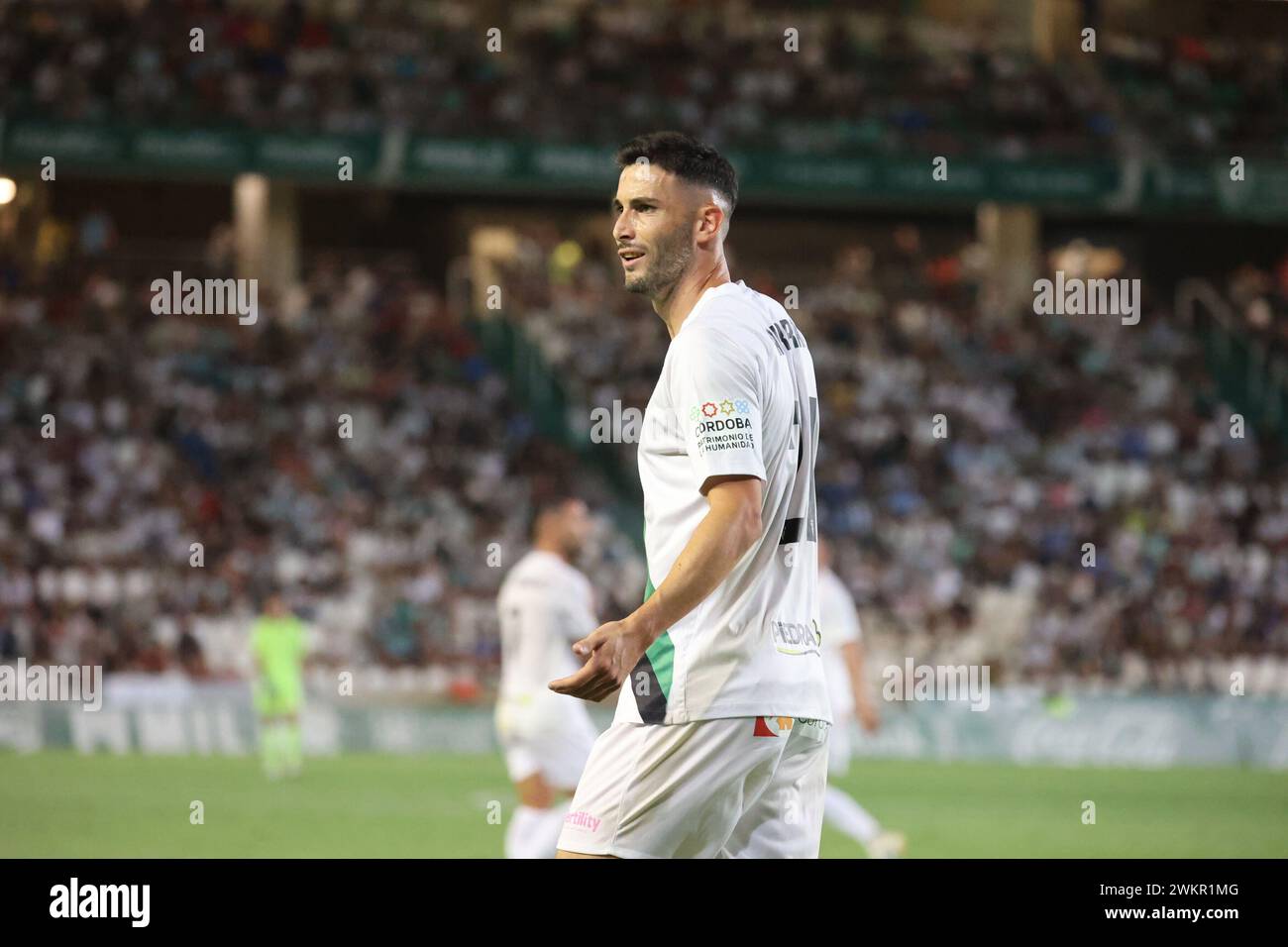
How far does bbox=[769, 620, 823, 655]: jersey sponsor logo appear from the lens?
4551 mm

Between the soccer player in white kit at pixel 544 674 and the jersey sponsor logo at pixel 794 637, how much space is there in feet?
17.6

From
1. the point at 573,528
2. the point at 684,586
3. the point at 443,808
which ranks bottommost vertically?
the point at 443,808

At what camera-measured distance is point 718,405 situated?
4.34 m

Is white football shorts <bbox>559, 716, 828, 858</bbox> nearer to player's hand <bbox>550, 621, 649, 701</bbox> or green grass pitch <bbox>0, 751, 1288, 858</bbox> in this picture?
player's hand <bbox>550, 621, 649, 701</bbox>

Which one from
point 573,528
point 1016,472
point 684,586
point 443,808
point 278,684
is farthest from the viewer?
point 1016,472

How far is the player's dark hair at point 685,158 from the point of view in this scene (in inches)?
182

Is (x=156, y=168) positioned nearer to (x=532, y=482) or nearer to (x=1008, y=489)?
(x=532, y=482)

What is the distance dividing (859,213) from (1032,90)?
447 centimetres

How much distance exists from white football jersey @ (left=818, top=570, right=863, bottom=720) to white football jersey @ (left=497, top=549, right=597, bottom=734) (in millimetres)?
2133

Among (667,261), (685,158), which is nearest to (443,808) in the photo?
(667,261)

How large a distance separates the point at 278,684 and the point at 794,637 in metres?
13.9

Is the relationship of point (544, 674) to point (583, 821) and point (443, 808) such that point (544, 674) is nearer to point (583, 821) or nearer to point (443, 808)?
point (443, 808)

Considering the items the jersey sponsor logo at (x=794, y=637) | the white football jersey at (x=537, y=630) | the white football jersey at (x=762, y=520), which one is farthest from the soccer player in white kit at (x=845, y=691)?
the white football jersey at (x=762, y=520)

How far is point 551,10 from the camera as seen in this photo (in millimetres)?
29438
